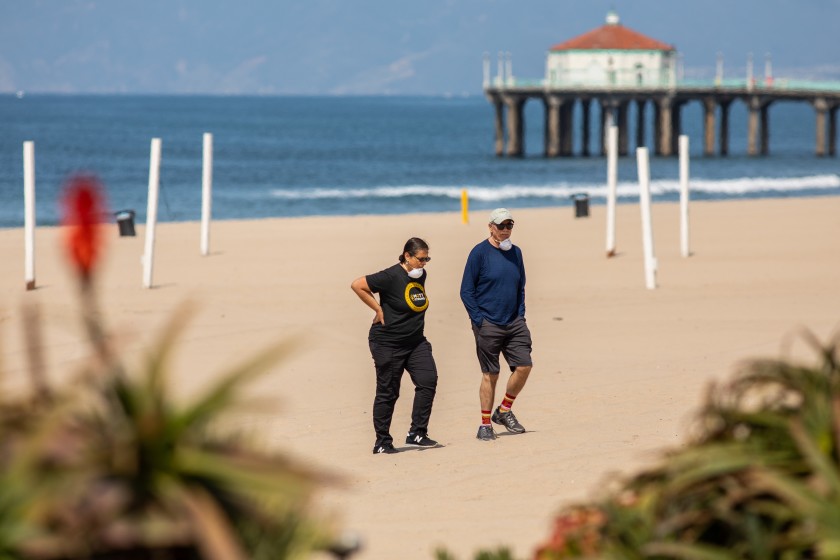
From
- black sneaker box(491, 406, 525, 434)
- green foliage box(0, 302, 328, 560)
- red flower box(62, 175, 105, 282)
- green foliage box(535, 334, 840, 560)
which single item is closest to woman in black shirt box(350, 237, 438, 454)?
black sneaker box(491, 406, 525, 434)

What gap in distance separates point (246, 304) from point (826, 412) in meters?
14.0

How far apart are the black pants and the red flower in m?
6.86

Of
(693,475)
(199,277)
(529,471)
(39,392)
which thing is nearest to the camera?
(39,392)

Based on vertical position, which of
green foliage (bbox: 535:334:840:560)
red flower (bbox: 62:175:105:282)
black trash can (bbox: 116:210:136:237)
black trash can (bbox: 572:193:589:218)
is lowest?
green foliage (bbox: 535:334:840:560)

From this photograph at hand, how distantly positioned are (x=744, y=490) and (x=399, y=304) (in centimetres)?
580

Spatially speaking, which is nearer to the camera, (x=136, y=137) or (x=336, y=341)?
(x=336, y=341)

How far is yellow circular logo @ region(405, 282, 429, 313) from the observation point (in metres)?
9.14

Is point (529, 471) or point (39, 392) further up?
point (39, 392)

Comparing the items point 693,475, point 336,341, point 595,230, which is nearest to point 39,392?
point 693,475

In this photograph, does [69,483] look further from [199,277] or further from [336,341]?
[199,277]

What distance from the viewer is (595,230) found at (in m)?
27.5

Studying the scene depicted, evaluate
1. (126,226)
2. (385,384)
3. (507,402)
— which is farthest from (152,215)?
(385,384)

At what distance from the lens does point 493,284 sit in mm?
9547

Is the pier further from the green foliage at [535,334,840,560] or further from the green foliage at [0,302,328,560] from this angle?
the green foliage at [0,302,328,560]
